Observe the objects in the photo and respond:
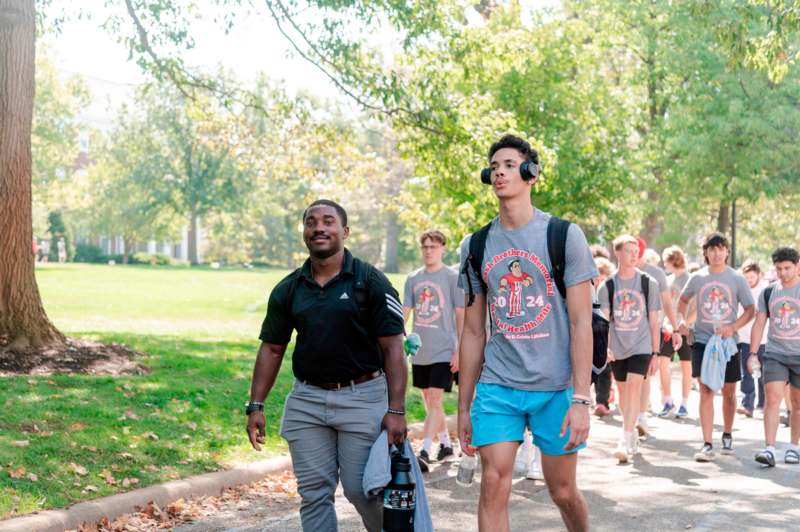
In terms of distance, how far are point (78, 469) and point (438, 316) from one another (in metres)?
3.38

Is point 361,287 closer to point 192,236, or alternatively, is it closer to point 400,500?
point 400,500

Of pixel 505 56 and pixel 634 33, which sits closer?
pixel 505 56

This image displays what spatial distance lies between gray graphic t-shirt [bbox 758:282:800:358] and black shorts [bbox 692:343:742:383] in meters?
0.30

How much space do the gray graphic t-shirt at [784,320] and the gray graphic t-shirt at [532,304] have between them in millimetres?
5357

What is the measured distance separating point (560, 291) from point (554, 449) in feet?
2.36

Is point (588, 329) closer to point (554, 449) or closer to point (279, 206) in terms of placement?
point (554, 449)

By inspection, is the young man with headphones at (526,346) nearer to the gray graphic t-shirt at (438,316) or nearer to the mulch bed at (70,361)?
the gray graphic t-shirt at (438,316)

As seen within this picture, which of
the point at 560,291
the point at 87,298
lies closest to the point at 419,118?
the point at 560,291

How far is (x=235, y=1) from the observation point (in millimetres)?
16281

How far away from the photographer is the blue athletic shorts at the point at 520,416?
4.86 m

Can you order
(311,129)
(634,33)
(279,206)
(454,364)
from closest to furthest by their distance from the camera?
(454,364) → (311,129) → (634,33) → (279,206)

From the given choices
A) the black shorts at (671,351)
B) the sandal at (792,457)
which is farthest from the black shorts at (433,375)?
the black shorts at (671,351)

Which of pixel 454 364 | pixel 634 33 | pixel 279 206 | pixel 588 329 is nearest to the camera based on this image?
pixel 588 329

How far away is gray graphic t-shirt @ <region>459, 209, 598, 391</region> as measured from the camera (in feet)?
15.8
